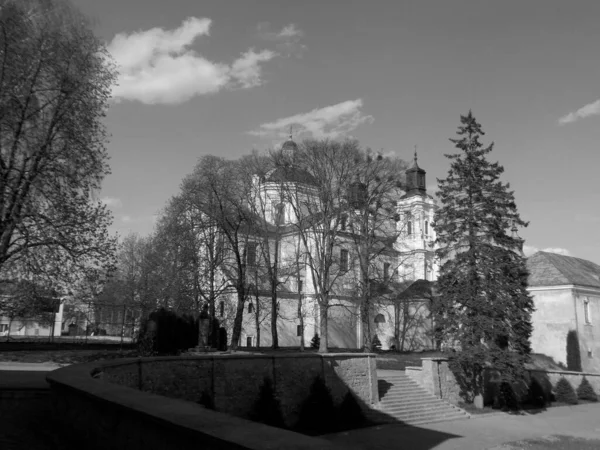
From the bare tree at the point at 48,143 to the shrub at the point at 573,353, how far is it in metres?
32.9

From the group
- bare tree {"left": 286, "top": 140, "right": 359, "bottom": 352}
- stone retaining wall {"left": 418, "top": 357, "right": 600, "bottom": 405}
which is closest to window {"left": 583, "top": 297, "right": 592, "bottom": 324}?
stone retaining wall {"left": 418, "top": 357, "right": 600, "bottom": 405}

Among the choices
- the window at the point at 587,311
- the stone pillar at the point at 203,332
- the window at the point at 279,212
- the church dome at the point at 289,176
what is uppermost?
the church dome at the point at 289,176

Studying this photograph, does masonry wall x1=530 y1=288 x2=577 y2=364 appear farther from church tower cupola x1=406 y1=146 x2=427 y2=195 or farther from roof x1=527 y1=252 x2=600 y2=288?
church tower cupola x1=406 y1=146 x2=427 y2=195

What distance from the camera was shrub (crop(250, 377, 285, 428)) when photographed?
58.5 ft

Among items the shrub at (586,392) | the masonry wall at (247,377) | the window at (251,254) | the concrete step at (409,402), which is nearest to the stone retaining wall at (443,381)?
the concrete step at (409,402)

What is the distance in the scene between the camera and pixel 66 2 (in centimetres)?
1961

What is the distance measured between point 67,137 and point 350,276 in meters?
24.3

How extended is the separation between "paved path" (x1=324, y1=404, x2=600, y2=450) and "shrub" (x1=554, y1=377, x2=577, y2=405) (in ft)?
12.2

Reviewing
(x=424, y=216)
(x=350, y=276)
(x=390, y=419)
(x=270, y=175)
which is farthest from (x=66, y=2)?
(x=424, y=216)

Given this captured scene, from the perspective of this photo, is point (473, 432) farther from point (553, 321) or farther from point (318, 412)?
point (553, 321)

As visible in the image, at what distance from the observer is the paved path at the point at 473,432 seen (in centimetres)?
1716

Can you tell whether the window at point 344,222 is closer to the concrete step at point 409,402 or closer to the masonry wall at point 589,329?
the concrete step at point 409,402

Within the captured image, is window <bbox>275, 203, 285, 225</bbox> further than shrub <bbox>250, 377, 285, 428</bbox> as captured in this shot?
Yes

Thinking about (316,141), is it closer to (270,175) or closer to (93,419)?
(270,175)
